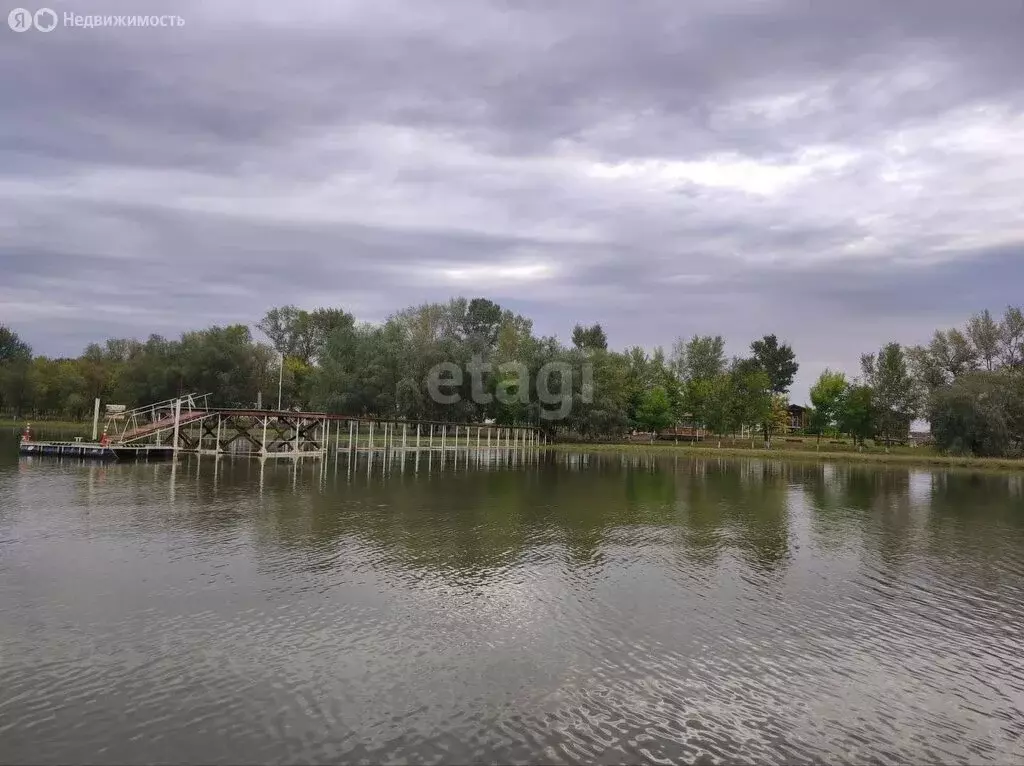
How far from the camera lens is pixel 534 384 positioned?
76.8 meters

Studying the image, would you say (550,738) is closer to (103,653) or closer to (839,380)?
(103,653)

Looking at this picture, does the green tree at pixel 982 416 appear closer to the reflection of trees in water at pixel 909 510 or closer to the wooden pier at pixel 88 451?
the reflection of trees in water at pixel 909 510

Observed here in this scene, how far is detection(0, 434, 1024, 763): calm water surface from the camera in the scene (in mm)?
8414

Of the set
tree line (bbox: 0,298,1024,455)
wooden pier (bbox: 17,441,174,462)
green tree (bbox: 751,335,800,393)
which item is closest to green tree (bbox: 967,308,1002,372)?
tree line (bbox: 0,298,1024,455)

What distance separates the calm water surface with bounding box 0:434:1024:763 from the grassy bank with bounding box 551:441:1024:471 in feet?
138

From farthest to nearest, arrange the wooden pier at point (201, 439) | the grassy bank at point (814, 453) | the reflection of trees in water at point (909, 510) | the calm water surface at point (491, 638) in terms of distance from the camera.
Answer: the grassy bank at point (814, 453) < the wooden pier at point (201, 439) < the reflection of trees in water at point (909, 510) < the calm water surface at point (491, 638)

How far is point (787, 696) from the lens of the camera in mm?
9883

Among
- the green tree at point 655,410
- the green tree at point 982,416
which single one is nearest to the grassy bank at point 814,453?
the green tree at point 982,416

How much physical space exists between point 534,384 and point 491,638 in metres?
65.2

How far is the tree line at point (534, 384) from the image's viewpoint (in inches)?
2660

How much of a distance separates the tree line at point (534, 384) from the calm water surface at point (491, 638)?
4635 cm

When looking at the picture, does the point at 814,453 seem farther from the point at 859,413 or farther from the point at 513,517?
the point at 513,517

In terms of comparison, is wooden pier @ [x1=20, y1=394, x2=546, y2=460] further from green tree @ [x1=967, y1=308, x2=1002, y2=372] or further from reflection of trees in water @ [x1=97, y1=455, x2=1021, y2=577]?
green tree @ [x1=967, y1=308, x2=1002, y2=372]

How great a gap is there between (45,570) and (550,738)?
12.2 metres
